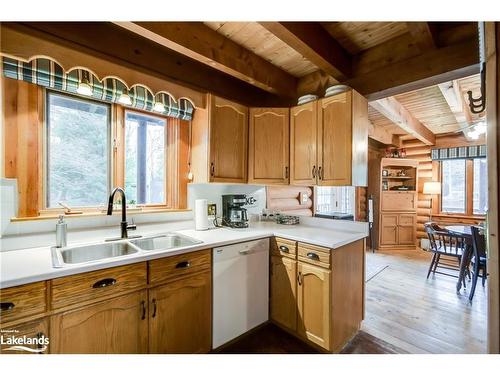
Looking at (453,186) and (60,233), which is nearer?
(60,233)

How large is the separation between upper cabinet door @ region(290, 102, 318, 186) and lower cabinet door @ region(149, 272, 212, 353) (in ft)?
4.04

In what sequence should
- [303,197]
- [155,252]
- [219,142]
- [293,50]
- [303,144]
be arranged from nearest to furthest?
[155,252] < [293,50] < [219,142] < [303,144] < [303,197]

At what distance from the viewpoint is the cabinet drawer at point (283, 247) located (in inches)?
71.7

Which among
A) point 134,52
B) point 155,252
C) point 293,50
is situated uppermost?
point 293,50

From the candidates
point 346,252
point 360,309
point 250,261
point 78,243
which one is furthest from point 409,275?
point 78,243

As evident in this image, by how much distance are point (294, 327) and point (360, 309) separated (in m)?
0.63

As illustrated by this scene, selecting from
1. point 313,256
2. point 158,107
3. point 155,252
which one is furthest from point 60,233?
point 313,256

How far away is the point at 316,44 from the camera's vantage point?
161cm

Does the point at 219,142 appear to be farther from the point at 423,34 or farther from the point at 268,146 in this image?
the point at 423,34

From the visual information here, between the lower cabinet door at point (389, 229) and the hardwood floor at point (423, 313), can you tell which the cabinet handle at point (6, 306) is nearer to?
the hardwood floor at point (423, 313)

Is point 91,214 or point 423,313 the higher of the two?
point 91,214

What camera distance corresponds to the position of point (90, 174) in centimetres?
180

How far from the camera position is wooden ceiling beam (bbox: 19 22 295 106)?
1.33m

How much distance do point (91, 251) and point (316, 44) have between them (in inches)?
84.8
